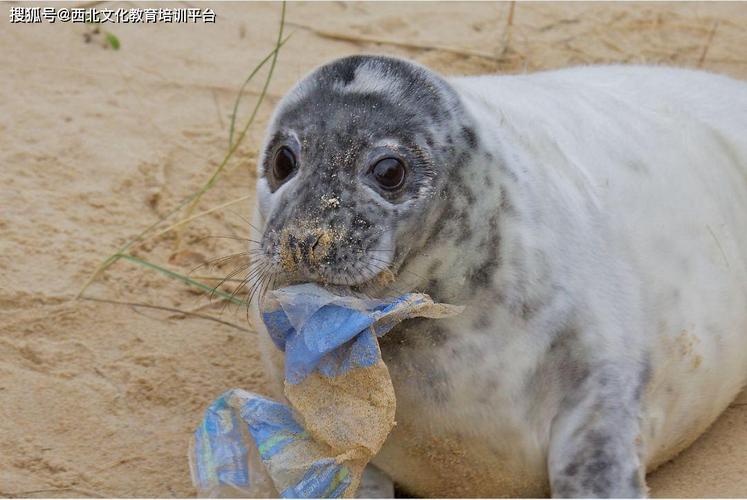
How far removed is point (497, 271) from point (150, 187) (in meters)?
1.99

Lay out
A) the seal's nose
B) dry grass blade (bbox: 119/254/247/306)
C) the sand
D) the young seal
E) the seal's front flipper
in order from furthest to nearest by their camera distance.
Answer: dry grass blade (bbox: 119/254/247/306)
the sand
the seal's front flipper
the young seal
the seal's nose

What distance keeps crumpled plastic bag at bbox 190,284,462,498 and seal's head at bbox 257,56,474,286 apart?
68 millimetres

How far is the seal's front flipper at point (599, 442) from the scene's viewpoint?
281 cm

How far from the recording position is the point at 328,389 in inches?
106

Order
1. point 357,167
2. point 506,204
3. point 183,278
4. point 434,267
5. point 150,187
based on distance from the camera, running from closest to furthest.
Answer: point 357,167 → point 434,267 → point 506,204 → point 183,278 → point 150,187

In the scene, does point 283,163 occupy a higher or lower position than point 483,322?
higher

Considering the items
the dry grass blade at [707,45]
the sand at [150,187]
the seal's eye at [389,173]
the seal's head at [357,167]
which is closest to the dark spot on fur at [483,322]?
the seal's head at [357,167]

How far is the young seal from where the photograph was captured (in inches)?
106

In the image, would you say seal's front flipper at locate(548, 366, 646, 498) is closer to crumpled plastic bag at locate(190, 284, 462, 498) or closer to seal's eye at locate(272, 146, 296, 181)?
crumpled plastic bag at locate(190, 284, 462, 498)

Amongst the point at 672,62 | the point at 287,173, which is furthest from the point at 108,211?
the point at 672,62

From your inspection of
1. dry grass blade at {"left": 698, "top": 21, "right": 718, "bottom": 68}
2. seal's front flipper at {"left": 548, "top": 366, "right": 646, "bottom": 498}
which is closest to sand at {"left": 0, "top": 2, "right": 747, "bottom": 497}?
dry grass blade at {"left": 698, "top": 21, "right": 718, "bottom": 68}

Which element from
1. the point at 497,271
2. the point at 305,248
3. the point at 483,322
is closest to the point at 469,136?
the point at 497,271

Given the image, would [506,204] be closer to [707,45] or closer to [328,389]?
[328,389]

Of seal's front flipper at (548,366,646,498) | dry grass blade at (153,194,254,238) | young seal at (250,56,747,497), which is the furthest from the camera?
dry grass blade at (153,194,254,238)
